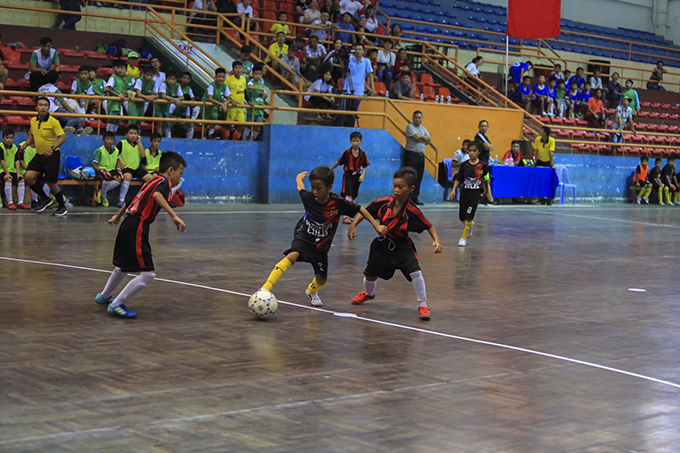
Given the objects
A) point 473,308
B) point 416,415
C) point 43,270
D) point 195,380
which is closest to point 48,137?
point 43,270

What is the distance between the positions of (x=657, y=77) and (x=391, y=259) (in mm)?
37159

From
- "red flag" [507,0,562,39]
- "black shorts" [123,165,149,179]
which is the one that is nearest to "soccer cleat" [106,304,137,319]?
"black shorts" [123,165,149,179]

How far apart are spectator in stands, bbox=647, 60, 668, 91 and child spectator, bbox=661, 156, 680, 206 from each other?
8835 millimetres

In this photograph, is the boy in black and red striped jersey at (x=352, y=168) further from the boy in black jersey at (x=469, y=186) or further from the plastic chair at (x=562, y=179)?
the plastic chair at (x=562, y=179)

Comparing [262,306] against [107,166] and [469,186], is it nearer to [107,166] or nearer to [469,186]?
[469,186]

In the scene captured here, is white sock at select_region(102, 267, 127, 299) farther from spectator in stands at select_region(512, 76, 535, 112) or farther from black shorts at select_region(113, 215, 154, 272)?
spectator in stands at select_region(512, 76, 535, 112)

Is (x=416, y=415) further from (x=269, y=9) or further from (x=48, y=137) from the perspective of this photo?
(x=269, y=9)

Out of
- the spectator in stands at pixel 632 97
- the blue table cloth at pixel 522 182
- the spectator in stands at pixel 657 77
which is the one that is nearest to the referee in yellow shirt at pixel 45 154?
the blue table cloth at pixel 522 182

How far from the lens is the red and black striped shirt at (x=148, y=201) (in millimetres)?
9113

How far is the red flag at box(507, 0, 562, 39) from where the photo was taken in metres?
33.8

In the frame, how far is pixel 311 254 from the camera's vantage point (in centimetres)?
966

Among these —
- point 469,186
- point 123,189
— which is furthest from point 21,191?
point 469,186

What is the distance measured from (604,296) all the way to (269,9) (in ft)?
71.3

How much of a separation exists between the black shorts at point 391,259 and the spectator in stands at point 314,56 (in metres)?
17.6
